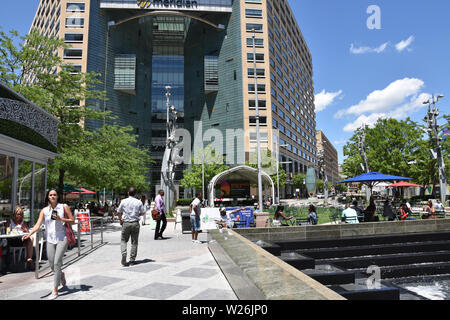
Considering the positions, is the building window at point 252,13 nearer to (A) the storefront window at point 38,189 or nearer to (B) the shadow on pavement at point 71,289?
(A) the storefront window at point 38,189

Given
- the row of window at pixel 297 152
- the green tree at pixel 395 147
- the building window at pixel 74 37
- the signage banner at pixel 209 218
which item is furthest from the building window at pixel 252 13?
the signage banner at pixel 209 218

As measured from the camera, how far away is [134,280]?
548cm

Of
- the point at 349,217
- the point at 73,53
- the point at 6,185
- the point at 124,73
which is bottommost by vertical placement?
the point at 349,217

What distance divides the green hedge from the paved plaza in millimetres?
3932

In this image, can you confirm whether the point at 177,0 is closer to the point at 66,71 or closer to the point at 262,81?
the point at 262,81

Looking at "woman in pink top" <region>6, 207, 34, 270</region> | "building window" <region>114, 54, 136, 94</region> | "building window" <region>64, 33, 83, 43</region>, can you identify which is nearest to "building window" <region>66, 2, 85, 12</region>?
"building window" <region>64, 33, 83, 43</region>

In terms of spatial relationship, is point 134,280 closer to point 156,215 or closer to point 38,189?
point 156,215

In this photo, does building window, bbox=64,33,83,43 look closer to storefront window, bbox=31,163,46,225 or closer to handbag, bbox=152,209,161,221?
storefront window, bbox=31,163,46,225

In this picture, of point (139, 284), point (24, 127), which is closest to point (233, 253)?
point (139, 284)

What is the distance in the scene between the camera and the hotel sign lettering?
62216mm

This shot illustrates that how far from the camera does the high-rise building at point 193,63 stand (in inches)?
2313

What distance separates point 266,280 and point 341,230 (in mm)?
7196

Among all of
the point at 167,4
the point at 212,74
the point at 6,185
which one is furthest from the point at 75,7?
the point at 6,185
